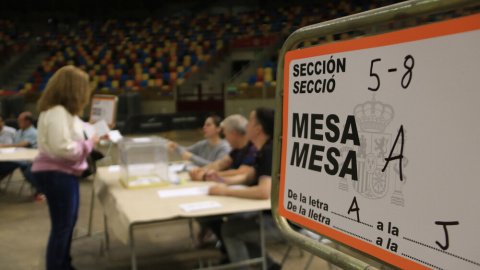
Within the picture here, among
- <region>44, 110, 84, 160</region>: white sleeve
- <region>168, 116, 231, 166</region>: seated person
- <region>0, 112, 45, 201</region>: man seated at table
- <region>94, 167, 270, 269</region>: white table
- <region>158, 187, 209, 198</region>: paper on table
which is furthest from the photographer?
<region>0, 112, 45, 201</region>: man seated at table

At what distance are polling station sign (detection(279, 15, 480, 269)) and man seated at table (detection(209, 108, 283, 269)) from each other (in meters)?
1.64

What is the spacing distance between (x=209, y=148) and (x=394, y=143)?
347 cm

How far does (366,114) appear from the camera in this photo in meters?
0.83

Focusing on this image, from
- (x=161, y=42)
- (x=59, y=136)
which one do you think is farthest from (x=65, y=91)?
(x=161, y=42)

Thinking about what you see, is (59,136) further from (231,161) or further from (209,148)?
(209,148)

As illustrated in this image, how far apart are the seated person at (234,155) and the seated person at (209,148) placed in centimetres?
21

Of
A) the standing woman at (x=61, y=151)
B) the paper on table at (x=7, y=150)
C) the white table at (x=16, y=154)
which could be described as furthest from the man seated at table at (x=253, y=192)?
the paper on table at (x=7, y=150)

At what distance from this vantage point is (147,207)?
2568 mm

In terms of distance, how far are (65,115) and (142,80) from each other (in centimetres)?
1230

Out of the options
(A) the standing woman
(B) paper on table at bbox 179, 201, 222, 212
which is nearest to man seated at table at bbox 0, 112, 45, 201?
(A) the standing woman

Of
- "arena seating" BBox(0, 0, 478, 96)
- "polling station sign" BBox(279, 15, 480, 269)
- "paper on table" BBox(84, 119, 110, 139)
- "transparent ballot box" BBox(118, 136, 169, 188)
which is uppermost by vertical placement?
"arena seating" BBox(0, 0, 478, 96)

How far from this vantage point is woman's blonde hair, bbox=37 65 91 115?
2.73 meters

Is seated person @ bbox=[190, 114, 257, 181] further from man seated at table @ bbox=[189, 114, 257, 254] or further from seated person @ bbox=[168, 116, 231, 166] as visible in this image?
seated person @ bbox=[168, 116, 231, 166]

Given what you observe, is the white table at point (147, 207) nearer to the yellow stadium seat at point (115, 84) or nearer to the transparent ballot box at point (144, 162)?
the transparent ballot box at point (144, 162)
